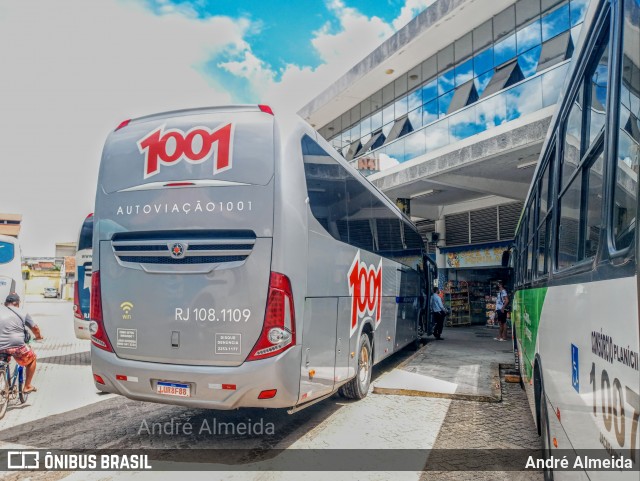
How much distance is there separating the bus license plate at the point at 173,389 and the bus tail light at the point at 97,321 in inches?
31.3

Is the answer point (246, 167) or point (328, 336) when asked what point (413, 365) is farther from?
point (246, 167)

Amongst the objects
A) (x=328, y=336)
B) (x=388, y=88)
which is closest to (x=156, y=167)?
(x=328, y=336)

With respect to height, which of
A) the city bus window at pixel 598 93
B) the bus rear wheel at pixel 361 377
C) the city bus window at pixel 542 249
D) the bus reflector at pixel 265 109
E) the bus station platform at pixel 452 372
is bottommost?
the bus station platform at pixel 452 372

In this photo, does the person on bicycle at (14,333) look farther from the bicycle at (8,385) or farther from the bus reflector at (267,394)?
the bus reflector at (267,394)

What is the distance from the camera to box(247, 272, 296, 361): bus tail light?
172 inches

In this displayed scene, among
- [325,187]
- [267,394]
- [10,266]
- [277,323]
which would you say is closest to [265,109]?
[325,187]

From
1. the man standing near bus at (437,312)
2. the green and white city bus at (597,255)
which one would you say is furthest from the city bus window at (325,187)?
the man standing near bus at (437,312)

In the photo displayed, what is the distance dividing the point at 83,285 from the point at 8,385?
466cm

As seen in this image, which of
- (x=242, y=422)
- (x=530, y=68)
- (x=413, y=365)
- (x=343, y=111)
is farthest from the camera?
(x=343, y=111)

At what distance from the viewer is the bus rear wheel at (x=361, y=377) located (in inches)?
263

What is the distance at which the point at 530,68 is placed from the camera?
14.0m

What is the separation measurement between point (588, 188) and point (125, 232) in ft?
14.2

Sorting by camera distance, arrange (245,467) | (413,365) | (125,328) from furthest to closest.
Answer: (413,365) < (125,328) < (245,467)

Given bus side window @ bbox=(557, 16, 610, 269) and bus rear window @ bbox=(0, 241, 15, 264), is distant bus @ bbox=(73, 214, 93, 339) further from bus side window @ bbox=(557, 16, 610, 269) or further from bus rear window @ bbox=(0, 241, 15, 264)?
bus side window @ bbox=(557, 16, 610, 269)
